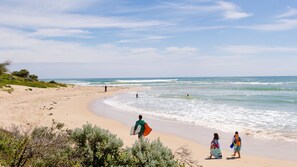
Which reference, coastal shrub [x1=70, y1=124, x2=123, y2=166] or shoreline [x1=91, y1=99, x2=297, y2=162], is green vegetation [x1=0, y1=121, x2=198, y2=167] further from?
shoreline [x1=91, y1=99, x2=297, y2=162]

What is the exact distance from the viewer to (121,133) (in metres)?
18.8

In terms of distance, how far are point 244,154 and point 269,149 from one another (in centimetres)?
167

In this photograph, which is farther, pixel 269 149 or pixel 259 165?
pixel 269 149

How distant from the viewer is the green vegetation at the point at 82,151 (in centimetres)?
630

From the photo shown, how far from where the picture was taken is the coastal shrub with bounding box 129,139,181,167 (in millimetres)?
6118

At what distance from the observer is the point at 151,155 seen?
6180mm

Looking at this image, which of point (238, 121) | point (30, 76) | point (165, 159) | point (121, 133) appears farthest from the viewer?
point (30, 76)

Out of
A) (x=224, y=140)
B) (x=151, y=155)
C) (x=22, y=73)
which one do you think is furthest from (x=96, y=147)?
(x=22, y=73)

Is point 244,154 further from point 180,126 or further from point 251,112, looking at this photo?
point 251,112

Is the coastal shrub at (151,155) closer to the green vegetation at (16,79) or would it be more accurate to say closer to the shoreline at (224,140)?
the shoreline at (224,140)

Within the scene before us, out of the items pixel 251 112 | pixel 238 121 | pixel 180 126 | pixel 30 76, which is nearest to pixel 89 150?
pixel 180 126

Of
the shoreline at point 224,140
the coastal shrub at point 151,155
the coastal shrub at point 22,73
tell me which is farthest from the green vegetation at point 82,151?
the coastal shrub at point 22,73

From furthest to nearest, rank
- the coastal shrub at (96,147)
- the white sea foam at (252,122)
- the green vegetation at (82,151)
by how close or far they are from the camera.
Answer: the white sea foam at (252,122) → the coastal shrub at (96,147) → the green vegetation at (82,151)

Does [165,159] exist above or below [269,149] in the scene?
above
